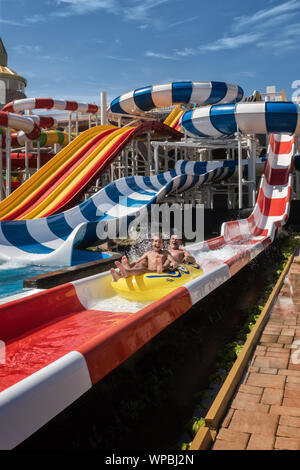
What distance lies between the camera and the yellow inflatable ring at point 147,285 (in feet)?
15.1

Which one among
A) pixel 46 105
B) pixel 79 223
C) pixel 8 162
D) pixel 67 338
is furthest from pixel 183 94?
pixel 67 338

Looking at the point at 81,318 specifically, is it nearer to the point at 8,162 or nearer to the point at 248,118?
the point at 248,118

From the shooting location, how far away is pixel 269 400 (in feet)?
9.04

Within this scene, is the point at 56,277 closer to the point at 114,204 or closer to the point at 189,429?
the point at 189,429

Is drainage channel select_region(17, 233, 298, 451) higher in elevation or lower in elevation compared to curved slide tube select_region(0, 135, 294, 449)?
lower

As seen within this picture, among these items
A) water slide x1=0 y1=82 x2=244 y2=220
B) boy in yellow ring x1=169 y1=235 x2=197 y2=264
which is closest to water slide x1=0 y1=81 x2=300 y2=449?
boy in yellow ring x1=169 y1=235 x2=197 y2=264

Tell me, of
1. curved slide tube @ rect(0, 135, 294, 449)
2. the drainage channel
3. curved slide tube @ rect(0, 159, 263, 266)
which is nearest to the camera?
curved slide tube @ rect(0, 135, 294, 449)

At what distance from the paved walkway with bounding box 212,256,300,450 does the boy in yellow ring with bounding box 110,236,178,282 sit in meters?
1.34

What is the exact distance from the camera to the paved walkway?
2.31 m

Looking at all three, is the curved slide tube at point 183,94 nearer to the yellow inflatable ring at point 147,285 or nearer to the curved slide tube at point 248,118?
the curved slide tube at point 248,118

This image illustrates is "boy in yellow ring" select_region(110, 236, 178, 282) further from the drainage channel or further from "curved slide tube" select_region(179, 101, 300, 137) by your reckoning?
"curved slide tube" select_region(179, 101, 300, 137)
